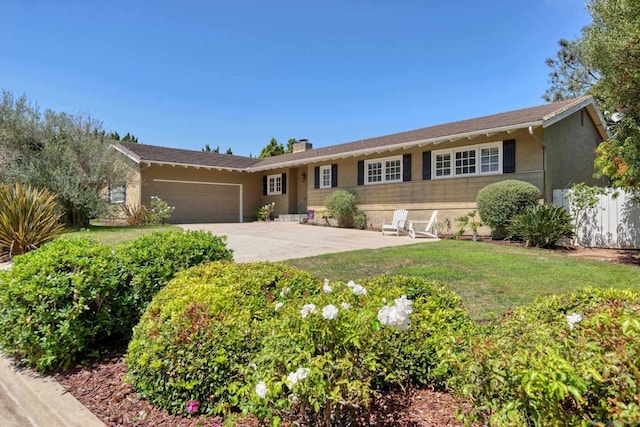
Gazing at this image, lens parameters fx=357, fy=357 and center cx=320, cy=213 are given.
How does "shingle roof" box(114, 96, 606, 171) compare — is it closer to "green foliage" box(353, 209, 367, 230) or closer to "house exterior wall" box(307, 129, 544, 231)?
"house exterior wall" box(307, 129, 544, 231)

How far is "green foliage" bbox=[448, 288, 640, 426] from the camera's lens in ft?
3.80

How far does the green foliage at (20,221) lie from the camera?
828cm

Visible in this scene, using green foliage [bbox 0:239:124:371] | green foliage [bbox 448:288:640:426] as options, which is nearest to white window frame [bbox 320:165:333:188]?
green foliage [bbox 0:239:124:371]

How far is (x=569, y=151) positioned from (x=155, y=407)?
596 inches


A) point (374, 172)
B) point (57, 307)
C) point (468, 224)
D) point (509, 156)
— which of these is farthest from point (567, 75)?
point (57, 307)

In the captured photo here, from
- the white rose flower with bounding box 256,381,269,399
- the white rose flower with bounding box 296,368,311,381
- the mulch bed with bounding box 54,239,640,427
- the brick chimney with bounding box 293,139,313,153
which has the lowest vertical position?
the mulch bed with bounding box 54,239,640,427

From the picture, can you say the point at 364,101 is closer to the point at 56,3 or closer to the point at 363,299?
the point at 56,3

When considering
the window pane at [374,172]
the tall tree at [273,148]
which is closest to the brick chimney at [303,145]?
the window pane at [374,172]

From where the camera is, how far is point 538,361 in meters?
1.28

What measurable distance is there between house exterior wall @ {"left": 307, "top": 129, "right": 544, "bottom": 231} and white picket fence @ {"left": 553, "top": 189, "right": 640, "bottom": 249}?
1.70 m

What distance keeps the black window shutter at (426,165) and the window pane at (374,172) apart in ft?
7.47

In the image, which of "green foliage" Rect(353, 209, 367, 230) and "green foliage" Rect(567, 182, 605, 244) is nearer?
"green foliage" Rect(567, 182, 605, 244)

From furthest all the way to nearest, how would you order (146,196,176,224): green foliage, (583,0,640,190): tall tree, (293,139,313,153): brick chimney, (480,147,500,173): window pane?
(293,139,313,153): brick chimney → (146,196,176,224): green foliage → (480,147,500,173): window pane → (583,0,640,190): tall tree

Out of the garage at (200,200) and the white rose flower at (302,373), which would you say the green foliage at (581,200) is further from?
the garage at (200,200)
